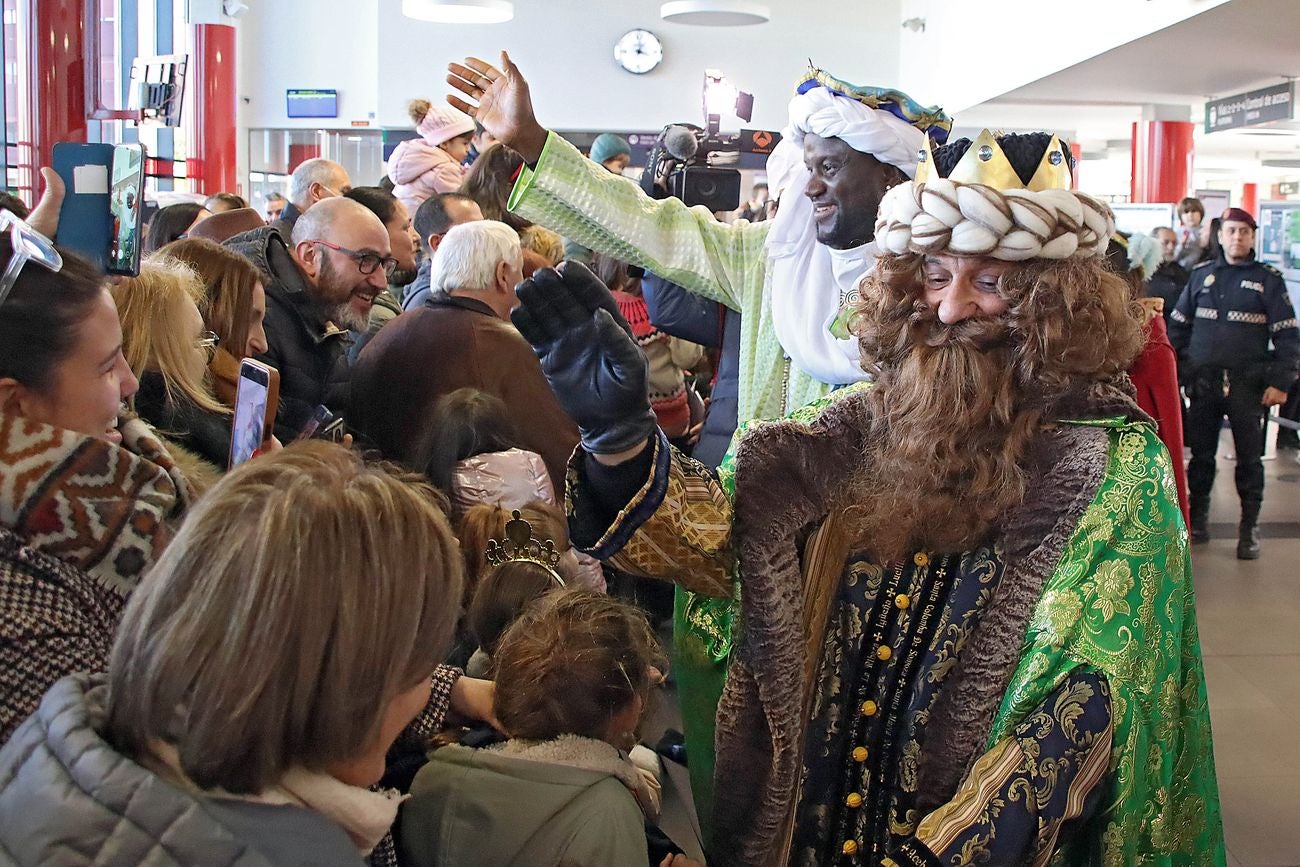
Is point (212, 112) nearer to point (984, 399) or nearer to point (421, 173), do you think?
point (421, 173)

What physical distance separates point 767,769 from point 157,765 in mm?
882

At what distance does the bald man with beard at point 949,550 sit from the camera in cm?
147

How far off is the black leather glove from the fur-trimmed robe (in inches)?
4.2

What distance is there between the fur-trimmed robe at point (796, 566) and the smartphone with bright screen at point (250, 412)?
410 millimetres

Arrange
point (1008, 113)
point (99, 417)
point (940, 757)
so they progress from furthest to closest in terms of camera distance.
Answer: point (1008, 113), point (940, 757), point (99, 417)

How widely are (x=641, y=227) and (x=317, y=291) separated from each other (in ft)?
3.26

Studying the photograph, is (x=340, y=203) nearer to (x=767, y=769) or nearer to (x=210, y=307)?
(x=210, y=307)

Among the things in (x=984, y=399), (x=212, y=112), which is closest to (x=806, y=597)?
(x=984, y=399)

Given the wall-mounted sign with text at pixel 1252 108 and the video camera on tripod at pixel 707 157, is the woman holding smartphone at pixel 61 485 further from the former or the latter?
the wall-mounted sign with text at pixel 1252 108

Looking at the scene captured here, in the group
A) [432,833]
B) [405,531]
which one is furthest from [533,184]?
[405,531]

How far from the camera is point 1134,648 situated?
1.48m

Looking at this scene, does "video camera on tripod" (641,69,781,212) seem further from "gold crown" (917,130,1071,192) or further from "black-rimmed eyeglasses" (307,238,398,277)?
"gold crown" (917,130,1071,192)

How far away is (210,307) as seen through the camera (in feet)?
8.70

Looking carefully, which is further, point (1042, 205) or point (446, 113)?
point (446, 113)
